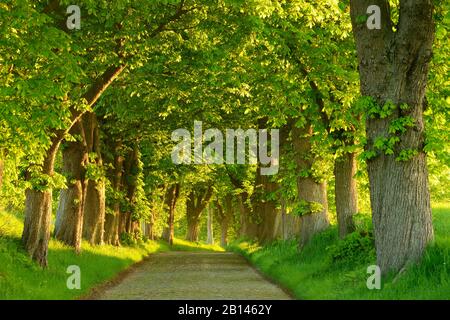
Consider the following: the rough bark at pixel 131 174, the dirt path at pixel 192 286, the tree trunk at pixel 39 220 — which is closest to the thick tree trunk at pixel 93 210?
the dirt path at pixel 192 286

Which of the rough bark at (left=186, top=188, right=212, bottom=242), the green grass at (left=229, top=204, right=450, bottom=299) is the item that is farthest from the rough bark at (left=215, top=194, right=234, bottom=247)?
the green grass at (left=229, top=204, right=450, bottom=299)

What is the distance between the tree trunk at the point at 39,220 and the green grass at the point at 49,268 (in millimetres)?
317

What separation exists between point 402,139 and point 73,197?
14947mm

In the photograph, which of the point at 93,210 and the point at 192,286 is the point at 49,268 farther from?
the point at 93,210

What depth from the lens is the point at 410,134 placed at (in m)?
13.8

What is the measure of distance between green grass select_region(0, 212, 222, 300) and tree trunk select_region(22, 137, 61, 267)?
12.5 inches

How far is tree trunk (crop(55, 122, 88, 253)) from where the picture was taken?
2486 cm

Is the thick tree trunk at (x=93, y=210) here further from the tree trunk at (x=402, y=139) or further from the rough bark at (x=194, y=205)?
the rough bark at (x=194, y=205)

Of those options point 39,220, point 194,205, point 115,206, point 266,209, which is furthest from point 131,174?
point 194,205

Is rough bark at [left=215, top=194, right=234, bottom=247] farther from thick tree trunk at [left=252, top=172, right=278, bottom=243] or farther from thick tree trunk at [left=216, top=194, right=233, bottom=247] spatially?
thick tree trunk at [left=252, top=172, right=278, bottom=243]

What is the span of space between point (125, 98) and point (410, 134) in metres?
13.6
